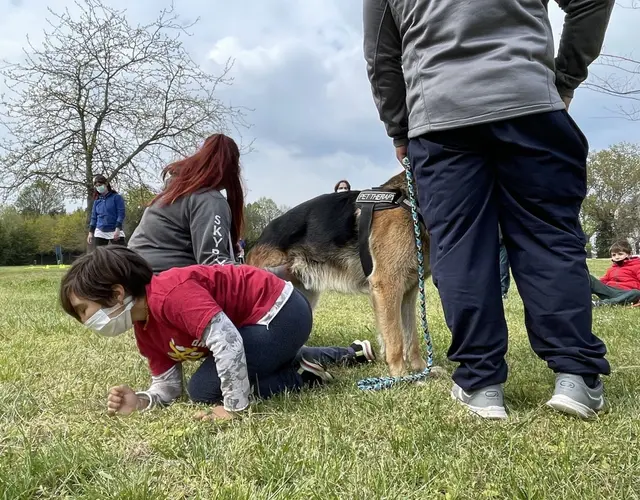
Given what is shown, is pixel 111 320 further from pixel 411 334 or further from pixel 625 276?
pixel 625 276

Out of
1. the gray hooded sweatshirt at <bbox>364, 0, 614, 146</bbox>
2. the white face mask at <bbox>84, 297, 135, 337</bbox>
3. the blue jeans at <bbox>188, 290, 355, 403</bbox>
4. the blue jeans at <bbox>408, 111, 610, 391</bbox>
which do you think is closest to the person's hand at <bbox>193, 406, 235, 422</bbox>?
the blue jeans at <bbox>188, 290, 355, 403</bbox>

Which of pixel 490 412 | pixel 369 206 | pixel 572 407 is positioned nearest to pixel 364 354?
pixel 369 206

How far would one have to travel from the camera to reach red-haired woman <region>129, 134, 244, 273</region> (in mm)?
3322

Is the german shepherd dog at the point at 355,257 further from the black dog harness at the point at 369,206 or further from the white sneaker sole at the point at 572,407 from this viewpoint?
the white sneaker sole at the point at 572,407

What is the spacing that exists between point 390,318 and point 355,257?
0.65 metres

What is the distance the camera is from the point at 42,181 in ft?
47.4

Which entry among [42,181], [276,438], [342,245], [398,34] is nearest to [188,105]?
[42,181]

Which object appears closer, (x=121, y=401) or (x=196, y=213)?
(x=121, y=401)

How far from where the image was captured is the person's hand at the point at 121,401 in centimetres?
247

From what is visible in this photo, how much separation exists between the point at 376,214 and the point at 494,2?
5.50 ft

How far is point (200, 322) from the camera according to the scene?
2.40 metres

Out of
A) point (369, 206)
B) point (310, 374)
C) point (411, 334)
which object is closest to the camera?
point (310, 374)

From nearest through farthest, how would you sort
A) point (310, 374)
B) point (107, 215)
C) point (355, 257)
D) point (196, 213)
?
point (310, 374) → point (196, 213) → point (355, 257) → point (107, 215)

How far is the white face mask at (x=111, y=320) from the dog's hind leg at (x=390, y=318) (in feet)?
5.26
